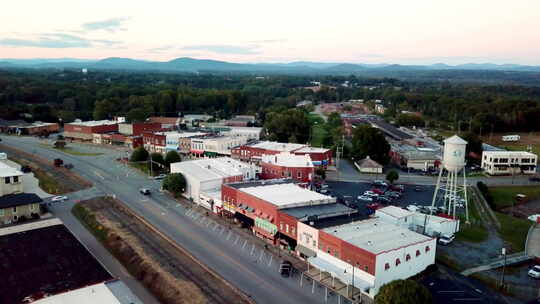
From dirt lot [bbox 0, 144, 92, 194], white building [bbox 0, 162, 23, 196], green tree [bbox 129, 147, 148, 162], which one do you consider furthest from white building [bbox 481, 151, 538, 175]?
white building [bbox 0, 162, 23, 196]

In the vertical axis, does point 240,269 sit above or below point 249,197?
below

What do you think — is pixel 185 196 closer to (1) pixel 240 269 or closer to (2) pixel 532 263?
(1) pixel 240 269

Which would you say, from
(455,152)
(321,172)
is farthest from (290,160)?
(455,152)

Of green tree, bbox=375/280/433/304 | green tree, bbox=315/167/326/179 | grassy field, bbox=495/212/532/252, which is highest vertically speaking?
green tree, bbox=375/280/433/304

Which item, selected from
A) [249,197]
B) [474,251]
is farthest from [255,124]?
[474,251]

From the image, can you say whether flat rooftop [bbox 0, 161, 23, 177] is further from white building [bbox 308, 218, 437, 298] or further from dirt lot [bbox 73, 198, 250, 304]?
white building [bbox 308, 218, 437, 298]

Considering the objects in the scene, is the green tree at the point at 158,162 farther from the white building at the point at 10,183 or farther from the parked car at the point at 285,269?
the parked car at the point at 285,269
